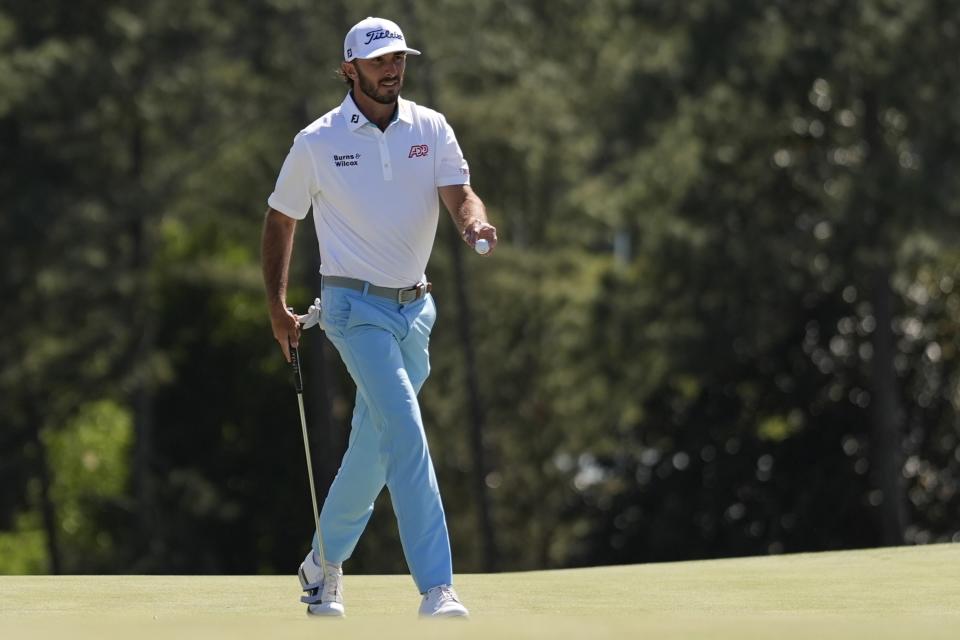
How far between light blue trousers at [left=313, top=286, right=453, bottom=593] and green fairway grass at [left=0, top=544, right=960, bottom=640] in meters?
0.27

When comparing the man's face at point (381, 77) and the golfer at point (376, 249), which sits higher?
the man's face at point (381, 77)

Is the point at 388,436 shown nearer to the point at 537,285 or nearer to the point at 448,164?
the point at 448,164

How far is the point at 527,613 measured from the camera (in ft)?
26.2

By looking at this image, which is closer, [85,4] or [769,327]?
[769,327]

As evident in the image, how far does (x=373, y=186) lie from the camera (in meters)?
7.76

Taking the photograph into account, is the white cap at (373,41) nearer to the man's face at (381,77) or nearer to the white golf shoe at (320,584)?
the man's face at (381,77)

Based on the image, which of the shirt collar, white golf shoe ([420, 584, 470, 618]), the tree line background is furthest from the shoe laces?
the tree line background

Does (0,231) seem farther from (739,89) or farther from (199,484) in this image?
(739,89)

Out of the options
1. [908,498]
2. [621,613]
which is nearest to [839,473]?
[908,498]

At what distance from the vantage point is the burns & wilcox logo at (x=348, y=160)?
25.5 ft

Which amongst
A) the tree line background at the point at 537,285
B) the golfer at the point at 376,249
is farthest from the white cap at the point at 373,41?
the tree line background at the point at 537,285

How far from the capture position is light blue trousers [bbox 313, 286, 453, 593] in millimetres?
7578

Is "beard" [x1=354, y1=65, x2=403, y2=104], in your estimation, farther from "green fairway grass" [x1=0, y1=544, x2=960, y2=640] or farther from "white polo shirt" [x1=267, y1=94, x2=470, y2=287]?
→ "green fairway grass" [x1=0, y1=544, x2=960, y2=640]

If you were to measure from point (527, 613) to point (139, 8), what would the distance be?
74.7 ft
